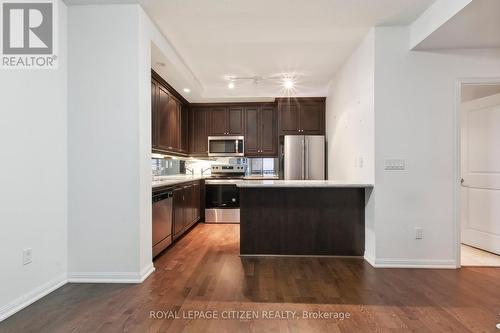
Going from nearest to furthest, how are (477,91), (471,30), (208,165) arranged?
1. (471,30)
2. (477,91)
3. (208,165)

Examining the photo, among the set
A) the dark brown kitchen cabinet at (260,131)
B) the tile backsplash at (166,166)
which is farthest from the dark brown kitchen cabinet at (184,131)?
the dark brown kitchen cabinet at (260,131)

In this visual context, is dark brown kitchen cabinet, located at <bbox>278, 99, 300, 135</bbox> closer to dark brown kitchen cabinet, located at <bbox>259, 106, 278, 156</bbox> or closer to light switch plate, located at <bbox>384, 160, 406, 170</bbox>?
dark brown kitchen cabinet, located at <bbox>259, 106, 278, 156</bbox>

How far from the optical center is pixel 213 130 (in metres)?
5.75

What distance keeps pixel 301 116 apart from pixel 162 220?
3381 millimetres

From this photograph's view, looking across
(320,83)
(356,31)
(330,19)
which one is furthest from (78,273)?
(320,83)

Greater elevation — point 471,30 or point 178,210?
point 471,30

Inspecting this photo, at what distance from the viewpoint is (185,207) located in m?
4.36

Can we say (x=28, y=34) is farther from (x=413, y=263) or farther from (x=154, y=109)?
(x=413, y=263)

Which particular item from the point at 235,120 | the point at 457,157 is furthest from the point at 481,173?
the point at 235,120

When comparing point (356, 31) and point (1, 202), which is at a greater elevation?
point (356, 31)

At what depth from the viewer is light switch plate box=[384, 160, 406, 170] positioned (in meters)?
2.98

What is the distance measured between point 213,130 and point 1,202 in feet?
13.2

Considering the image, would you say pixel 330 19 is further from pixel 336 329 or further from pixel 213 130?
pixel 213 130

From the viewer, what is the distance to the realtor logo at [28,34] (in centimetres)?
214
